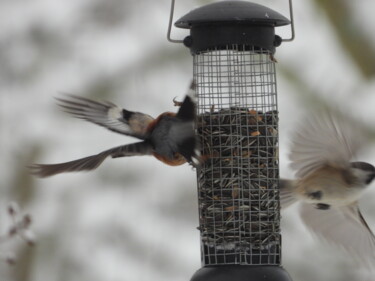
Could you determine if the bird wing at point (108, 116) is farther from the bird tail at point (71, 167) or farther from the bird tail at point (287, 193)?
the bird tail at point (287, 193)

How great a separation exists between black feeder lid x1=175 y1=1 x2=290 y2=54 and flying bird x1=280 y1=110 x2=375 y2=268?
0.84 meters

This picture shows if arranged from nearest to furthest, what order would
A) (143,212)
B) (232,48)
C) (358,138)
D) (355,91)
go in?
1. (232,48)
2. (358,138)
3. (355,91)
4. (143,212)

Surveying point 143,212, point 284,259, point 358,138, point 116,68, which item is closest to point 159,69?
point 116,68

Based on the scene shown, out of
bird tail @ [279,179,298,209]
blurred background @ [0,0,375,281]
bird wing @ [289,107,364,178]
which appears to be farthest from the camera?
blurred background @ [0,0,375,281]

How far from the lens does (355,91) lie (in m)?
9.48

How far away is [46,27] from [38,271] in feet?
7.65

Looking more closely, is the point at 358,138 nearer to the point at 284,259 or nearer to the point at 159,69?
the point at 284,259

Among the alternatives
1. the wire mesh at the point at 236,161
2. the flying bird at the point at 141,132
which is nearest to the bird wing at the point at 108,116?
the flying bird at the point at 141,132

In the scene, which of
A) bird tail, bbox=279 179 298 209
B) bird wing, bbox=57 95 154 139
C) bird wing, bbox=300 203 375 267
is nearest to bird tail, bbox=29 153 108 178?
bird wing, bbox=57 95 154 139

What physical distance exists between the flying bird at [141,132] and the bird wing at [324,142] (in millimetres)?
1064

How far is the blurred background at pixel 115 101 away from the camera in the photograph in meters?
9.96

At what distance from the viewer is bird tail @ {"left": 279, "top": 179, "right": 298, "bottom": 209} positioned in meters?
6.43

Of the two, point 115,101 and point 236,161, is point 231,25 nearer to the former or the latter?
point 236,161

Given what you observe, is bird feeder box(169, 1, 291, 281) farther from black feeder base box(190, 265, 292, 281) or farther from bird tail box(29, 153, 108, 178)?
bird tail box(29, 153, 108, 178)
